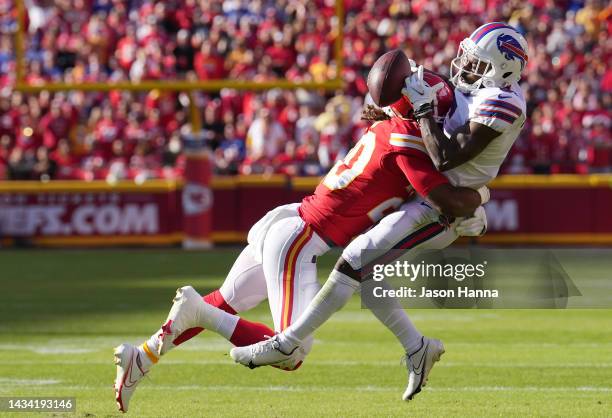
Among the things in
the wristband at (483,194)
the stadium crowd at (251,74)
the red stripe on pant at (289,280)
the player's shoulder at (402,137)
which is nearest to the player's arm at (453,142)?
the player's shoulder at (402,137)

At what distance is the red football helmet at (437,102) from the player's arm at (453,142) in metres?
0.16

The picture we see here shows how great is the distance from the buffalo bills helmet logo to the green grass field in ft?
4.81

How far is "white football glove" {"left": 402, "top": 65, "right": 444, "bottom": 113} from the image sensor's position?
17.3 feet

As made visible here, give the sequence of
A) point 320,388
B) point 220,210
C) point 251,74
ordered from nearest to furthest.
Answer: point 320,388, point 220,210, point 251,74

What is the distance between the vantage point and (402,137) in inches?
212

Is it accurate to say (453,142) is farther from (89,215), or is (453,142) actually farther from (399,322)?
(89,215)

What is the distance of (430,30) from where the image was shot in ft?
57.5

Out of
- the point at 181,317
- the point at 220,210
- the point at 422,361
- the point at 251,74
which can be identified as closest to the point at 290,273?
the point at 181,317

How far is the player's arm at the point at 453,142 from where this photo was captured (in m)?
5.20

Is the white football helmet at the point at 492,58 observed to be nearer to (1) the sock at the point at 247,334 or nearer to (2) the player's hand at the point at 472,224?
(2) the player's hand at the point at 472,224

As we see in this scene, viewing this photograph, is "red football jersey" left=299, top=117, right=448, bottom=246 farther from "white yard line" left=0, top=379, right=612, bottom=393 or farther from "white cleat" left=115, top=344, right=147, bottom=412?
"white yard line" left=0, top=379, right=612, bottom=393

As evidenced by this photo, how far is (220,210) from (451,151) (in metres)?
10.1

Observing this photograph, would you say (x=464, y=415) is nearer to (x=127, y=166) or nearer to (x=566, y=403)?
(x=566, y=403)

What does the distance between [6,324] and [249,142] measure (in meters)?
7.40
